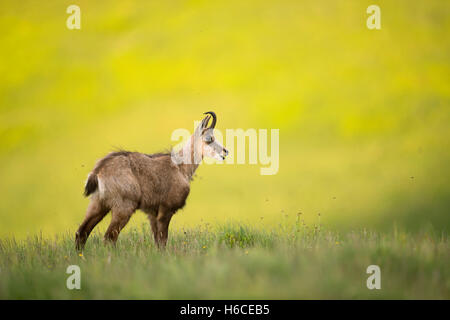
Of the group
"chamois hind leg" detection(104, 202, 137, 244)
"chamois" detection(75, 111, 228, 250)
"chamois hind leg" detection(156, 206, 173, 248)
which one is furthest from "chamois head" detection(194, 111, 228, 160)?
"chamois hind leg" detection(104, 202, 137, 244)

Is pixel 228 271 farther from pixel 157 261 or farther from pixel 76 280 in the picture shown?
pixel 76 280

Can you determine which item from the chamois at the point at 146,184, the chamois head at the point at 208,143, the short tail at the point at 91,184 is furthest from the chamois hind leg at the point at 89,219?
the chamois head at the point at 208,143

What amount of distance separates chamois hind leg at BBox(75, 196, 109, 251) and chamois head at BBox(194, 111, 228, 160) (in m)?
2.44

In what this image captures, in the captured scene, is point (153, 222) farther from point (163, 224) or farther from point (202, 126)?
point (202, 126)

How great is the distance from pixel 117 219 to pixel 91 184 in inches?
32.2

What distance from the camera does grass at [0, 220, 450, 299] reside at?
17.7 feet

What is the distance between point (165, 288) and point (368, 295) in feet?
8.40

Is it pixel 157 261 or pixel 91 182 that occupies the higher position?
pixel 91 182

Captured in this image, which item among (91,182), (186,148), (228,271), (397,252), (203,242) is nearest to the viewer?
(228,271)

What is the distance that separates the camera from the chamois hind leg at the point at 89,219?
8.19 metres

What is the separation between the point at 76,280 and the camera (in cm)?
609

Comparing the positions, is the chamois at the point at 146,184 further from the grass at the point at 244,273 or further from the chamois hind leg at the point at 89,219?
the grass at the point at 244,273

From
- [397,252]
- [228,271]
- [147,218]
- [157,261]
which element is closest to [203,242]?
[147,218]

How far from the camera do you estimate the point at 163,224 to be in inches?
347
